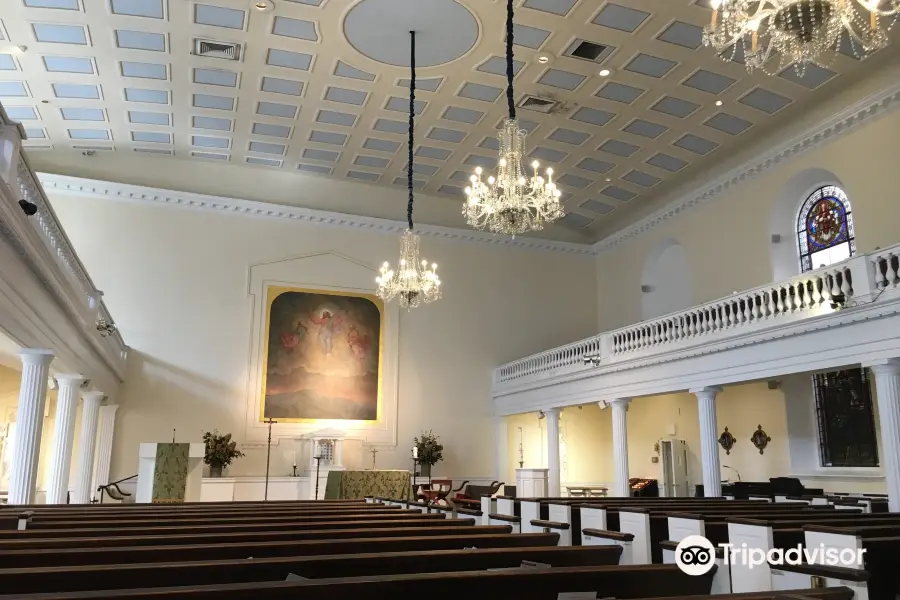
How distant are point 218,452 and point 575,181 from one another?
1056 centimetres

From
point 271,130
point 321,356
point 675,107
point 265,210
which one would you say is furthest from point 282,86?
point 675,107

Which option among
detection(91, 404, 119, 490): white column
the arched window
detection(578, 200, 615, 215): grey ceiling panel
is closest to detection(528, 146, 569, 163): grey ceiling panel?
detection(578, 200, 615, 215): grey ceiling panel

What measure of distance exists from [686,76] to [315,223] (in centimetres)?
978

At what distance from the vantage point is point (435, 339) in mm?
19391

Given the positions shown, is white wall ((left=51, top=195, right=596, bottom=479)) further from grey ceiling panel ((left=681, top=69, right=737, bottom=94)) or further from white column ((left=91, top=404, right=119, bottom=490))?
grey ceiling panel ((left=681, top=69, right=737, bottom=94))

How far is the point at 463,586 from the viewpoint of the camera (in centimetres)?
261

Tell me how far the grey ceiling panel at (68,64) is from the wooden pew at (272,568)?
12756 millimetres

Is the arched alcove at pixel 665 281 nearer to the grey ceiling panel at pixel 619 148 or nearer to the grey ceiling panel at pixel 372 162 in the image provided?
the grey ceiling panel at pixel 619 148

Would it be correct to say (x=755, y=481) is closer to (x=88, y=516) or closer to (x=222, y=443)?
(x=222, y=443)

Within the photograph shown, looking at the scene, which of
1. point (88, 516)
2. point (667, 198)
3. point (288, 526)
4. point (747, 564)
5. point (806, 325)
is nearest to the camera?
point (747, 564)

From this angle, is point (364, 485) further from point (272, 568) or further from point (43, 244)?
point (272, 568)

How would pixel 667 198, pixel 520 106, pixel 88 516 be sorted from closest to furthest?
pixel 88 516
pixel 520 106
pixel 667 198

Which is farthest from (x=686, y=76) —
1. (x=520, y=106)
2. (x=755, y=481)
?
(x=755, y=481)

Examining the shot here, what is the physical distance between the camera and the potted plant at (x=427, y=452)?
17.8 m
